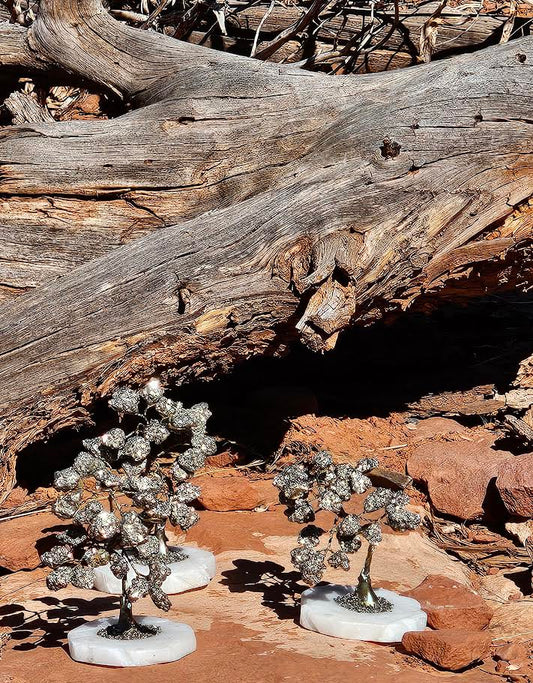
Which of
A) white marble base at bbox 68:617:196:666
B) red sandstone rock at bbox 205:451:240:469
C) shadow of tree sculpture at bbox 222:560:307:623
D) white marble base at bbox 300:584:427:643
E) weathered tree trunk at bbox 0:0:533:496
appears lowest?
shadow of tree sculpture at bbox 222:560:307:623

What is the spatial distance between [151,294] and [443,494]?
2.11 meters

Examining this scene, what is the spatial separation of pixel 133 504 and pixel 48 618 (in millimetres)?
786

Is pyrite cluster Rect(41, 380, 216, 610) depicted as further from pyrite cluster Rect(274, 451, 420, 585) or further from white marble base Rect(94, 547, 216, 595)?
white marble base Rect(94, 547, 216, 595)

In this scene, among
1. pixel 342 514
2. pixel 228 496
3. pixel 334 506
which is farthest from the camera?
pixel 228 496

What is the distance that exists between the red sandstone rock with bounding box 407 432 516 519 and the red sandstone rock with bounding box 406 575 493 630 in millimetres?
1339

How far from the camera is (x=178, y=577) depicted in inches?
162

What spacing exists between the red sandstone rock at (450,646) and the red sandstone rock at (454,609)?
22cm

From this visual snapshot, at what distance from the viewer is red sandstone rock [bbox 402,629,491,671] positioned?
11.0 feet

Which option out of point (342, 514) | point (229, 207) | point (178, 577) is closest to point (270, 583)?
point (178, 577)

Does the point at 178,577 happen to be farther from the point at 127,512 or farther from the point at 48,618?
the point at 127,512

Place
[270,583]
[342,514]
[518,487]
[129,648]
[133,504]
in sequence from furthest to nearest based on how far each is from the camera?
[518,487] < [270,583] < [342,514] < [133,504] < [129,648]

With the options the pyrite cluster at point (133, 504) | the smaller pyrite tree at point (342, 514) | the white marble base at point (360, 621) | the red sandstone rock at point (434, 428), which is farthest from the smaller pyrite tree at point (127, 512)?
the red sandstone rock at point (434, 428)

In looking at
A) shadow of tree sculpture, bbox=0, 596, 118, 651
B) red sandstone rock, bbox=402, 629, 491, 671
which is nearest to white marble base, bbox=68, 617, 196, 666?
shadow of tree sculpture, bbox=0, 596, 118, 651

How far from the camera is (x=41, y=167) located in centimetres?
538
